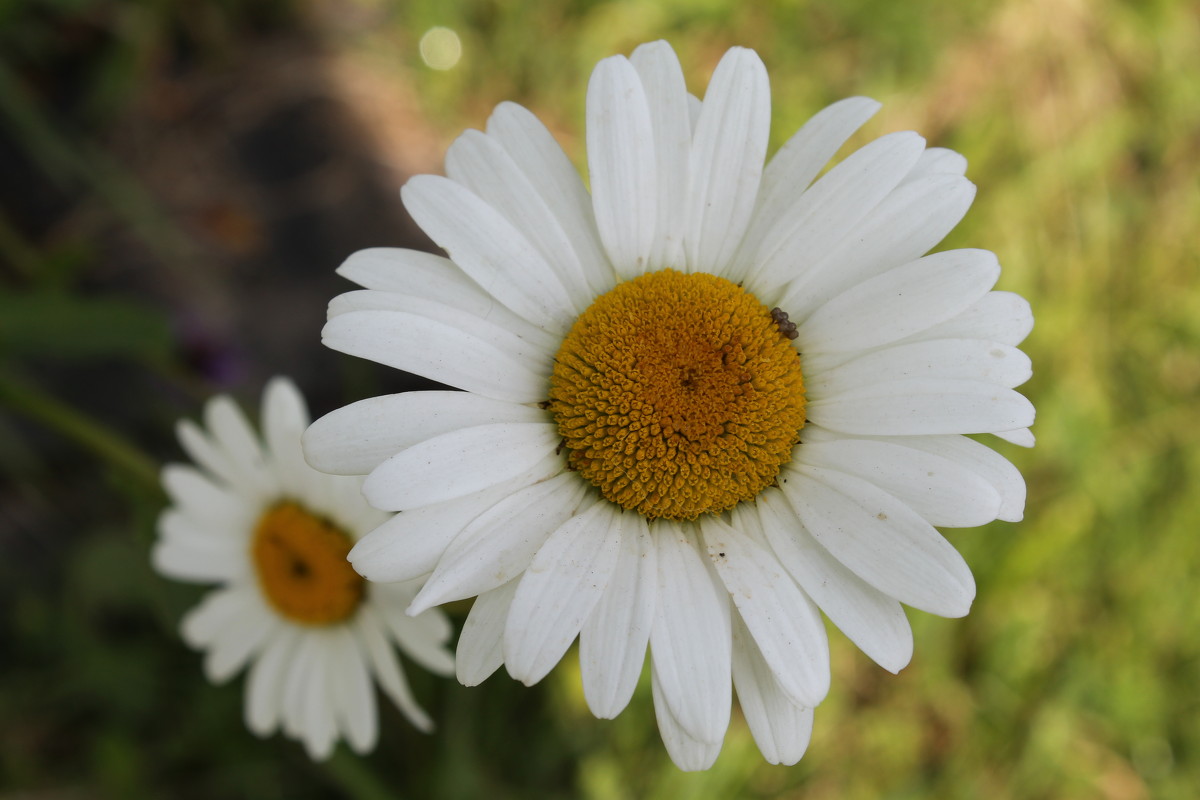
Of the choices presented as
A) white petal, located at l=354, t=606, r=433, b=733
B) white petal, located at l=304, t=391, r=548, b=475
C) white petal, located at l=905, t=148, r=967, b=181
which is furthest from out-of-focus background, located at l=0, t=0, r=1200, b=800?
white petal, located at l=905, t=148, r=967, b=181

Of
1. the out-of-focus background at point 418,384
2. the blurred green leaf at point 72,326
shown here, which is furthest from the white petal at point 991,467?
the blurred green leaf at point 72,326

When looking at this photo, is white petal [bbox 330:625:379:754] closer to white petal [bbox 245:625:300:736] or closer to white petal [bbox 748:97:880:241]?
white petal [bbox 245:625:300:736]

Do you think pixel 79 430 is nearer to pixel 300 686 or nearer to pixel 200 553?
pixel 200 553

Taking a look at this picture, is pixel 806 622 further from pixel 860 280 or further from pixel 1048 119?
pixel 1048 119

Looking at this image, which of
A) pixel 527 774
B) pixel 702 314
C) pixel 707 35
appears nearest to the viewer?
pixel 702 314

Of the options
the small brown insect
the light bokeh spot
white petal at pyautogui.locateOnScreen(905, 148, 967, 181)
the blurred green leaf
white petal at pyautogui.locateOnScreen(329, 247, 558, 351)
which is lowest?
the small brown insect

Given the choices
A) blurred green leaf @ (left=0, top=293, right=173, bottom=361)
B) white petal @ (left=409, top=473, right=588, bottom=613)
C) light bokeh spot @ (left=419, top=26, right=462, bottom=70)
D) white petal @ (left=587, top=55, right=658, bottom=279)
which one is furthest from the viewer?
light bokeh spot @ (left=419, top=26, right=462, bottom=70)

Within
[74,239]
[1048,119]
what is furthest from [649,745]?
[1048,119]
